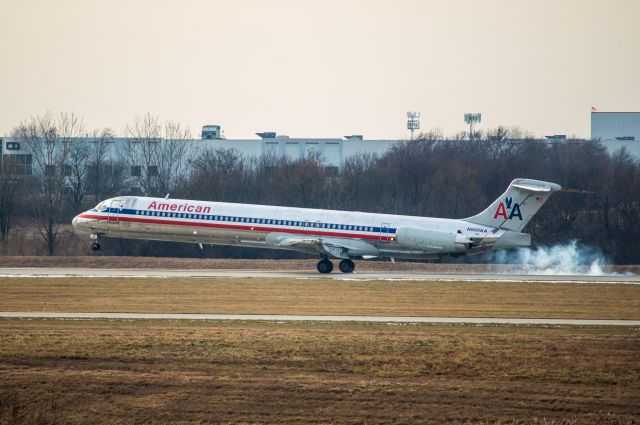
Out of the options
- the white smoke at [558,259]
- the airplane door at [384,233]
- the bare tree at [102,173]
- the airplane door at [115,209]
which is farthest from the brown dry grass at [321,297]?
the bare tree at [102,173]

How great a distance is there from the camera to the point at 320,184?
299 feet

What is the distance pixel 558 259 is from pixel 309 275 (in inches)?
757

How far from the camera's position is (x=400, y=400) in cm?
2553

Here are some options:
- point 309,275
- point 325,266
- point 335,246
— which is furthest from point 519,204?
point 309,275

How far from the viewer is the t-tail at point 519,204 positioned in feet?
182

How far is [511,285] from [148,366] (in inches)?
986

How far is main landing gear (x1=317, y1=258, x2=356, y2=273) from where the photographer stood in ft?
188

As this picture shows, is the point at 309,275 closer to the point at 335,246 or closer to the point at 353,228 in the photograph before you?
the point at 335,246

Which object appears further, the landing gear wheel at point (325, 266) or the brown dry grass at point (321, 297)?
the landing gear wheel at point (325, 266)

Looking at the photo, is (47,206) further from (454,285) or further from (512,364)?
(512,364)

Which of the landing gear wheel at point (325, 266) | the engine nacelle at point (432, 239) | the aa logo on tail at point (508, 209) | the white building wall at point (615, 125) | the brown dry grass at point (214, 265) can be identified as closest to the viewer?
the aa logo on tail at point (508, 209)

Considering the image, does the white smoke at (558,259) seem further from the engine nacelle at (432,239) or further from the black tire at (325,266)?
the black tire at (325,266)

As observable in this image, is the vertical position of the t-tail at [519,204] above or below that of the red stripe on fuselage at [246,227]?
above

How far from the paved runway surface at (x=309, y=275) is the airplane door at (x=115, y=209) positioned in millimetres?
3109
